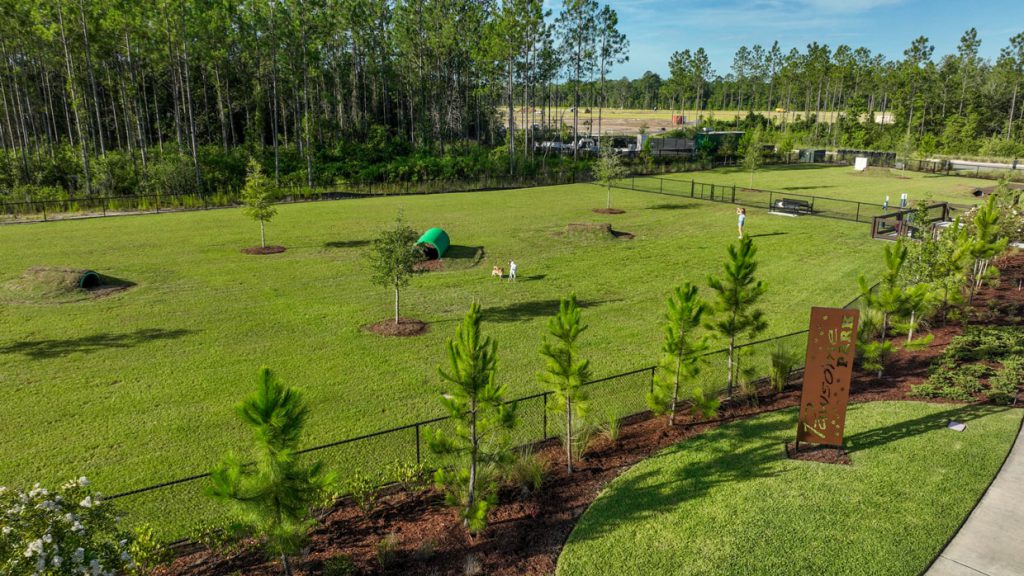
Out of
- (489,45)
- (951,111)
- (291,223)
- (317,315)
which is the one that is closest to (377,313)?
(317,315)

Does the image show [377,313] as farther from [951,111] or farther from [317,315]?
[951,111]

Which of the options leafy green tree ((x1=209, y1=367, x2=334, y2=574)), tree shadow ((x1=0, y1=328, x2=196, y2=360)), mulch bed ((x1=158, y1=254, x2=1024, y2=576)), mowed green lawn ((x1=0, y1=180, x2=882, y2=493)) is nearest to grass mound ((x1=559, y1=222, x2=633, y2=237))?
mowed green lawn ((x1=0, y1=180, x2=882, y2=493))

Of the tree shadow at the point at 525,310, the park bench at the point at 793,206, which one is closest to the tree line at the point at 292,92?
the park bench at the point at 793,206

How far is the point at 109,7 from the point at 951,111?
130m

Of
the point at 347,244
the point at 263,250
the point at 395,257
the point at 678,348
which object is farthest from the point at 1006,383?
the point at 263,250

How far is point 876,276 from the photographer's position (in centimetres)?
2705

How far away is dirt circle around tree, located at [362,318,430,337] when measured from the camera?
19.7 metres

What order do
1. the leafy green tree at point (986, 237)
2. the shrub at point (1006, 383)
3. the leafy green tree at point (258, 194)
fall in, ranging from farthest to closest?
the leafy green tree at point (258, 194) → the leafy green tree at point (986, 237) → the shrub at point (1006, 383)

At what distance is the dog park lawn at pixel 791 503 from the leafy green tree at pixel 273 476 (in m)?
4.02

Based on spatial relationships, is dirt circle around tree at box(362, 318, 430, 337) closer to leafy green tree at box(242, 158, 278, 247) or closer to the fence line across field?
the fence line across field

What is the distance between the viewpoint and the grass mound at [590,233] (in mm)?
34562

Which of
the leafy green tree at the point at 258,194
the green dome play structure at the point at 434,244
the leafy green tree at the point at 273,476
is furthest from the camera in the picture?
the leafy green tree at the point at 258,194

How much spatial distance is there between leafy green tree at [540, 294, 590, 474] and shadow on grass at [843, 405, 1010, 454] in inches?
228

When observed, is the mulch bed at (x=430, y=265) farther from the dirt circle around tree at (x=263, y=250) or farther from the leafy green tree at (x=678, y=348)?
the leafy green tree at (x=678, y=348)
